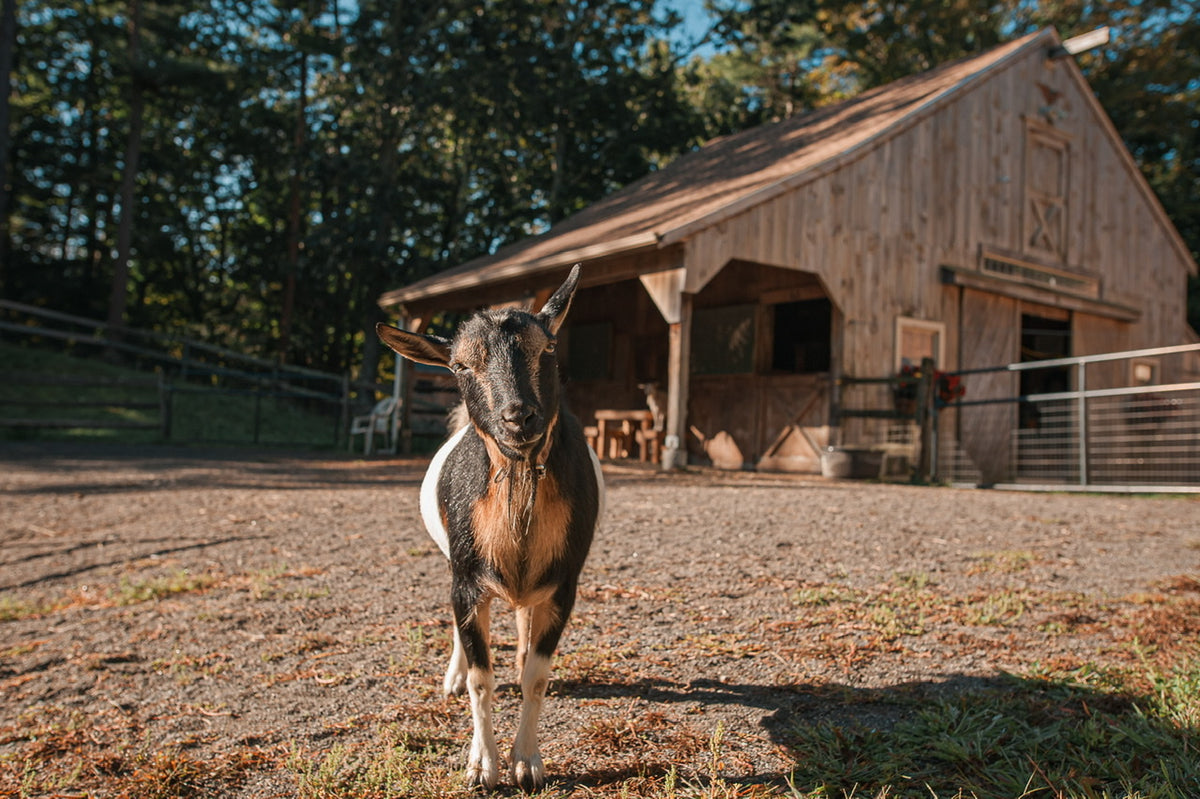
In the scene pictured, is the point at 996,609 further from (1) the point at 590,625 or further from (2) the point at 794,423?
(2) the point at 794,423

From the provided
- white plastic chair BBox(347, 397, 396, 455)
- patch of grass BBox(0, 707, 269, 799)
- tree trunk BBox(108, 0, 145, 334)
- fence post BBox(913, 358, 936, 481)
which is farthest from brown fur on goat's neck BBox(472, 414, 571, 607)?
tree trunk BBox(108, 0, 145, 334)

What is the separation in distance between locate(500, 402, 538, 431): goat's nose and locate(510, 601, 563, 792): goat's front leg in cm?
77

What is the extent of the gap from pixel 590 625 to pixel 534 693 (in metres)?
1.54

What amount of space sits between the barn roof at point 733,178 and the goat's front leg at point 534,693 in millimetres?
7586

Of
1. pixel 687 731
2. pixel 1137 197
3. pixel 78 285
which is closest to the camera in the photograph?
pixel 687 731

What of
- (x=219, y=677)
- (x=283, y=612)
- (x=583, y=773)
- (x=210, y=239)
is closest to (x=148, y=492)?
(x=283, y=612)

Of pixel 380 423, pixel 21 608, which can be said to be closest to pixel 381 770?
pixel 21 608

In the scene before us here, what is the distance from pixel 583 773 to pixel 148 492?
7856 millimetres

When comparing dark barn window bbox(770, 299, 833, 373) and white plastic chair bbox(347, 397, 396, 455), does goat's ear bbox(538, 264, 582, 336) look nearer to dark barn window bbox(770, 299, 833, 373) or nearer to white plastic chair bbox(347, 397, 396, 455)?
Result: dark barn window bbox(770, 299, 833, 373)

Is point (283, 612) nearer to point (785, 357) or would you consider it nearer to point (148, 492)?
point (148, 492)

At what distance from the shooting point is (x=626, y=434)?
1415 cm

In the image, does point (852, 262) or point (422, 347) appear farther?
point (852, 262)

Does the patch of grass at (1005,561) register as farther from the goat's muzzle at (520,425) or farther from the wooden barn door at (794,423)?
the wooden barn door at (794,423)

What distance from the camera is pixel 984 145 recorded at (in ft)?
47.2
